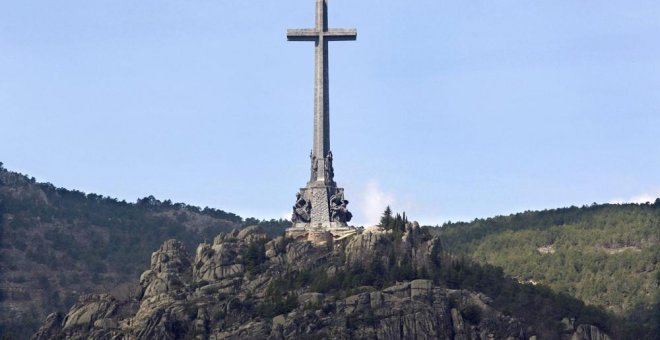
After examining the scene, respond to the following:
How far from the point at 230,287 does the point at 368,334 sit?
1678cm

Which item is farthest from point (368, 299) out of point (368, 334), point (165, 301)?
point (165, 301)

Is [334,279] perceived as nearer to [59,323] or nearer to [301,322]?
[301,322]

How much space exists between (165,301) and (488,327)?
28.7 m

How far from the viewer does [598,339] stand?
642ft

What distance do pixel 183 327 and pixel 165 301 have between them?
4953mm

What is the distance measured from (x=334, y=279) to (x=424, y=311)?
1085 cm

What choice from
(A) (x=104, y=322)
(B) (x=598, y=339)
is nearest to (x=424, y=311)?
(B) (x=598, y=339)

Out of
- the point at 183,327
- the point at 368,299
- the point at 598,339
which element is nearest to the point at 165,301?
the point at 183,327

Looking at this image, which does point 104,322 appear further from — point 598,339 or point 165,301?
point 598,339

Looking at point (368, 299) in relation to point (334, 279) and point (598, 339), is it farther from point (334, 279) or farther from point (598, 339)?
point (598, 339)

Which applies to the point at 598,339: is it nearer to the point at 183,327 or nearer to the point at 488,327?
the point at 488,327

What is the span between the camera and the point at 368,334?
18812 cm

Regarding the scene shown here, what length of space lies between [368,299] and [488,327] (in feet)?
35.0

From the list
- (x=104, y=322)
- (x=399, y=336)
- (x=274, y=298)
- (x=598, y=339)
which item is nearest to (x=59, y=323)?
(x=104, y=322)
